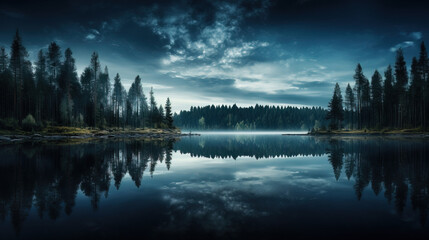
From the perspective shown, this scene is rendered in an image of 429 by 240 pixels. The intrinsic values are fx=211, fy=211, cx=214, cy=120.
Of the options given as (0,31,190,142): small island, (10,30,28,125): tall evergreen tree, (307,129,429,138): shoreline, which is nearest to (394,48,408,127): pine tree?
(307,129,429,138): shoreline

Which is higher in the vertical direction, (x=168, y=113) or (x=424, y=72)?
(x=424, y=72)

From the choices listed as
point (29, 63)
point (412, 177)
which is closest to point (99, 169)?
point (412, 177)

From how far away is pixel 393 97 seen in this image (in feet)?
227

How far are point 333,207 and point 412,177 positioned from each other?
7.01 m

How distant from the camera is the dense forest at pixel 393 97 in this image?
59.9 metres

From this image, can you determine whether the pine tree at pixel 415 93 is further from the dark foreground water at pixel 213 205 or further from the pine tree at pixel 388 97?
the dark foreground water at pixel 213 205

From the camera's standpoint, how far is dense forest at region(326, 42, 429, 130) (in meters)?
59.9

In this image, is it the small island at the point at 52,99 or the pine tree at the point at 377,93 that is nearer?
the small island at the point at 52,99

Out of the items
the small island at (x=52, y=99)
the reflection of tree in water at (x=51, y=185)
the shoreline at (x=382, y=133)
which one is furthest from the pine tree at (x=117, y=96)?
the shoreline at (x=382, y=133)

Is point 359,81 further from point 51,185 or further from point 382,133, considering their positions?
point 51,185

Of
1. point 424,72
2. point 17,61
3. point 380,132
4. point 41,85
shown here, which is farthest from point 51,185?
point 424,72

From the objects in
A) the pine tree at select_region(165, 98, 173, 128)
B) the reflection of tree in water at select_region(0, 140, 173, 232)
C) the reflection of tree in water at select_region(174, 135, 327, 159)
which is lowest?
the reflection of tree in water at select_region(174, 135, 327, 159)

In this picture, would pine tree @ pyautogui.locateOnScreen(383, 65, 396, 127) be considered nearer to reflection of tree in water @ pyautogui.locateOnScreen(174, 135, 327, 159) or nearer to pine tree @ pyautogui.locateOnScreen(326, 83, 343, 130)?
pine tree @ pyautogui.locateOnScreen(326, 83, 343, 130)

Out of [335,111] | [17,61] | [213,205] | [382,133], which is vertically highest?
[17,61]
